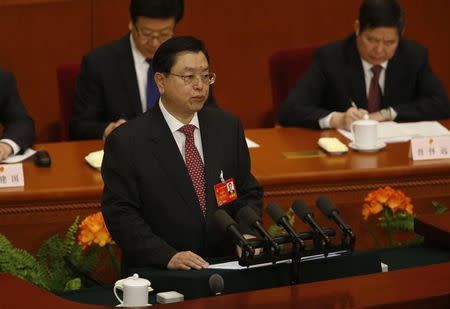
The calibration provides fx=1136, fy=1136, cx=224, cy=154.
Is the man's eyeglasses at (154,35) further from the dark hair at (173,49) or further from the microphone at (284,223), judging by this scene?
the microphone at (284,223)

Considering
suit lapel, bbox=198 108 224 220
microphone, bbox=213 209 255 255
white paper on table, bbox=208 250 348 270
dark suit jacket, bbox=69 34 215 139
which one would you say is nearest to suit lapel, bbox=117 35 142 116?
dark suit jacket, bbox=69 34 215 139

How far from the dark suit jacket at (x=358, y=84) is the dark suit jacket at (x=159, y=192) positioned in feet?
5.82

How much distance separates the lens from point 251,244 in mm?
3062

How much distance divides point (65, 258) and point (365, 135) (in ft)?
5.04

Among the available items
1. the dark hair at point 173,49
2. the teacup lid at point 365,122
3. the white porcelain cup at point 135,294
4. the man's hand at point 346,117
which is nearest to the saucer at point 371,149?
the teacup lid at point 365,122

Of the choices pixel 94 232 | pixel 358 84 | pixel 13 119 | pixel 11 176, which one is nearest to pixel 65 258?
pixel 94 232

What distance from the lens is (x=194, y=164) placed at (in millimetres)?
3850

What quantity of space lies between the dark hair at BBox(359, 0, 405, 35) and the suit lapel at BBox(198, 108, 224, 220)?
166cm

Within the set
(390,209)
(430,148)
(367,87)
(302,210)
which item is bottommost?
(390,209)

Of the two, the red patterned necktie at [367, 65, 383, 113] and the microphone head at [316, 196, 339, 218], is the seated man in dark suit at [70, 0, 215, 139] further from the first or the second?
the microphone head at [316, 196, 339, 218]

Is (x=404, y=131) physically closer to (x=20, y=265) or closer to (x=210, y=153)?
(x=210, y=153)

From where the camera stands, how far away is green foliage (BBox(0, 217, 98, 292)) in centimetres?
406

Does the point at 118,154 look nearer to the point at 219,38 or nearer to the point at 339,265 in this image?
the point at 339,265

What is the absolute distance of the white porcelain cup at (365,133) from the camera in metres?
5.06
